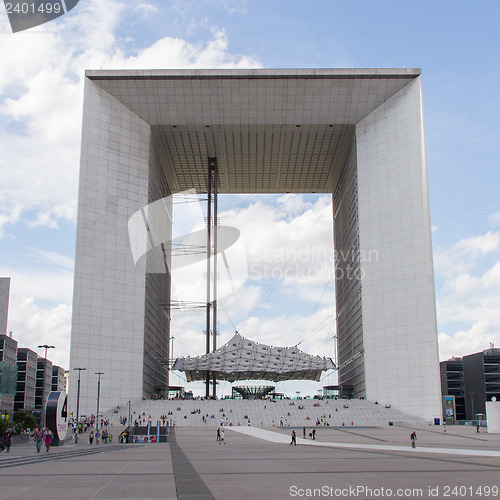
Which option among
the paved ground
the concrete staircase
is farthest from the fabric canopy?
the paved ground

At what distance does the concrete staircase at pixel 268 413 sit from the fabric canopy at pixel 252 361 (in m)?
9.40

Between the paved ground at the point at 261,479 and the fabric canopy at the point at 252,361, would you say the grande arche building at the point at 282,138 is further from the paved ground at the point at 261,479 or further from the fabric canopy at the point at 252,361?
the paved ground at the point at 261,479

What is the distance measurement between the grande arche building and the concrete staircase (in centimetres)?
272

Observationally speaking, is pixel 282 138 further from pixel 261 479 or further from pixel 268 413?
pixel 261 479

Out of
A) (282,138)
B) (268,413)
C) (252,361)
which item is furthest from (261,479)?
(282,138)

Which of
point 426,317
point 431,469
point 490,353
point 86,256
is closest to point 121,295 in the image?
point 86,256

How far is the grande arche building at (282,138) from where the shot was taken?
6488cm

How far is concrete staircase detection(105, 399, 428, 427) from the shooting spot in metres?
58.9

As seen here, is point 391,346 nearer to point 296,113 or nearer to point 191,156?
point 296,113

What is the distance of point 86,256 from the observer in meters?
66.8

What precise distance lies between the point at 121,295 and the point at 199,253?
70.0 feet

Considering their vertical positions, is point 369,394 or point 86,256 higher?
point 86,256

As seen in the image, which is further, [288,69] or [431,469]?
[288,69]

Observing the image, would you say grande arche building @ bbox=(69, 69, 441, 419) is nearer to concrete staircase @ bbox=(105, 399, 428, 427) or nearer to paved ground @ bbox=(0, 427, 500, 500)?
concrete staircase @ bbox=(105, 399, 428, 427)
